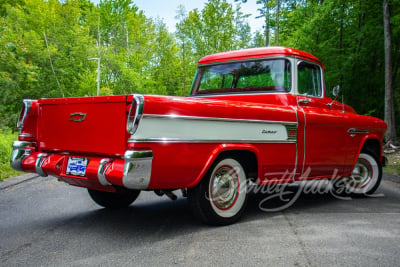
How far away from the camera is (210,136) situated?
3.85 m

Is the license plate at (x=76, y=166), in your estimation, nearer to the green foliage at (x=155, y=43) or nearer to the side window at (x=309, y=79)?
the side window at (x=309, y=79)

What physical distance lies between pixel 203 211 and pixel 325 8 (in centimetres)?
1537

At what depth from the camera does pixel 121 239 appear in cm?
370

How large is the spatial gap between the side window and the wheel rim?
4.79 ft

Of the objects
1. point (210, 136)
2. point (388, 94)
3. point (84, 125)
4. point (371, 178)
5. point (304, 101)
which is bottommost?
point (371, 178)

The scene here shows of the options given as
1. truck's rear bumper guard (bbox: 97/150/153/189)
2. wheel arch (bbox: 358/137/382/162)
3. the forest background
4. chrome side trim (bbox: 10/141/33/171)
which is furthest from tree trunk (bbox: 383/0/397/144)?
chrome side trim (bbox: 10/141/33/171)

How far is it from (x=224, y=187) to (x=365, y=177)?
3163 mm

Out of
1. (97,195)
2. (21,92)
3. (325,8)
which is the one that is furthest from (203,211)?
(21,92)

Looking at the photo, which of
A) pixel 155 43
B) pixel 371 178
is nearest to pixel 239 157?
pixel 371 178

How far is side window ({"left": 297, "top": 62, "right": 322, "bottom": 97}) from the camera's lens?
530 centimetres

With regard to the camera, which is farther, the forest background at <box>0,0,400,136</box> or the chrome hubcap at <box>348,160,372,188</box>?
the forest background at <box>0,0,400,136</box>

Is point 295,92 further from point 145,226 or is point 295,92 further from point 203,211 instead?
point 145,226

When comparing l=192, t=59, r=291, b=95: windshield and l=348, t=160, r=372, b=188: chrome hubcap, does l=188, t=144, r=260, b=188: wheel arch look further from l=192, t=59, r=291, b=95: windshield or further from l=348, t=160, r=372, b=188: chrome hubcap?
l=348, t=160, r=372, b=188: chrome hubcap

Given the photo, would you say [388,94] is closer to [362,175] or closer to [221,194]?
[362,175]
